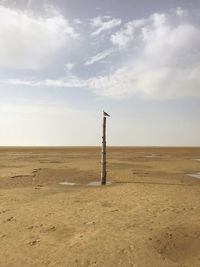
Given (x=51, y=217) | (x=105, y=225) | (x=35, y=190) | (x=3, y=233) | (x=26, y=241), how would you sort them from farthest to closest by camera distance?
(x=35, y=190)
(x=51, y=217)
(x=105, y=225)
(x=3, y=233)
(x=26, y=241)

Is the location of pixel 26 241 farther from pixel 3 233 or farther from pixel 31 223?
pixel 31 223

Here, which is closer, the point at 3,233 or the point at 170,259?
the point at 170,259

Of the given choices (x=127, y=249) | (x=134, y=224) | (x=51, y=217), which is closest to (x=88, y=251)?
(x=127, y=249)

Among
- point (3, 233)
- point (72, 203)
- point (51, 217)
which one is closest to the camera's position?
point (3, 233)

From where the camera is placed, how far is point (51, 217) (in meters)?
11.6

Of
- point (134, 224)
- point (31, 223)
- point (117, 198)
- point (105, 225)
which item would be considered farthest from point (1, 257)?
point (117, 198)

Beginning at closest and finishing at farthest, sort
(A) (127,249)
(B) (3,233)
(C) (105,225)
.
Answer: (A) (127,249), (B) (3,233), (C) (105,225)

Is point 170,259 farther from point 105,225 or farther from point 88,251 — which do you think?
point 105,225

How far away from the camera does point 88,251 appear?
8.29m

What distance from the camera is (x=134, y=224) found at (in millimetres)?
10781

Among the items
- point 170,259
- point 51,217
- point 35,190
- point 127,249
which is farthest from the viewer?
point 35,190

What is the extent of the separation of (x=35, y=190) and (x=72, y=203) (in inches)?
173

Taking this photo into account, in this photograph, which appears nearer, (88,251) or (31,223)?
(88,251)

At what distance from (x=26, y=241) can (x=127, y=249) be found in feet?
9.39
